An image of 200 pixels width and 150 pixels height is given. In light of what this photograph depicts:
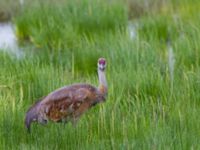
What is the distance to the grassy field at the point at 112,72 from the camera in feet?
15.6

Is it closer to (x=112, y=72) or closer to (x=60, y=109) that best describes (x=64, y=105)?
(x=60, y=109)

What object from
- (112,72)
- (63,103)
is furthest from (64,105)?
(112,72)

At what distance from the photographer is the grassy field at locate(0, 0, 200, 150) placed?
474 centimetres

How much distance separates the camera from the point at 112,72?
245 inches

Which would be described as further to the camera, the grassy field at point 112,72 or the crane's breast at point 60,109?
the crane's breast at point 60,109

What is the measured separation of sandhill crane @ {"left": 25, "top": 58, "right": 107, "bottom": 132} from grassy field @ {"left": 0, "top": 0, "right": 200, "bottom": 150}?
0.25 ft

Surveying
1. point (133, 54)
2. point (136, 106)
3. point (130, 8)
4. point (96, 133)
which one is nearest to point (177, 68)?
point (133, 54)

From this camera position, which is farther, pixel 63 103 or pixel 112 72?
pixel 112 72

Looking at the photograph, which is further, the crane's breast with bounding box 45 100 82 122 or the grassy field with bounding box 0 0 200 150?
the crane's breast with bounding box 45 100 82 122

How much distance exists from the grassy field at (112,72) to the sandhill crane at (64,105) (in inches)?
3.0

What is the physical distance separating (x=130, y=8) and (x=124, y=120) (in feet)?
15.9

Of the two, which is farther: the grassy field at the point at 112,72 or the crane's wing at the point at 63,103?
the crane's wing at the point at 63,103

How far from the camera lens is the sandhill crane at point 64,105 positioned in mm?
4840

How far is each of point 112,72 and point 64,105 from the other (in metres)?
1.39
